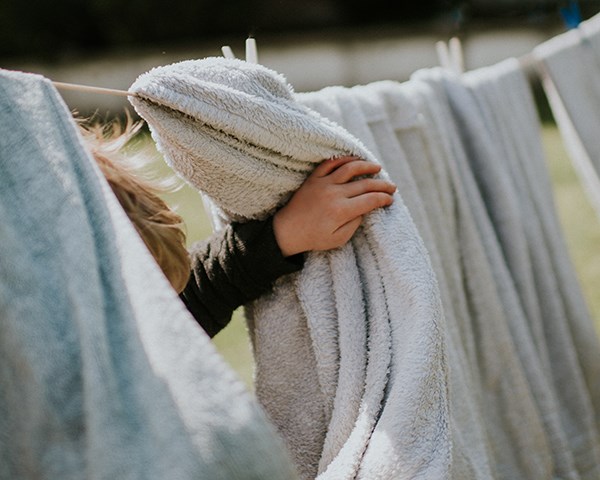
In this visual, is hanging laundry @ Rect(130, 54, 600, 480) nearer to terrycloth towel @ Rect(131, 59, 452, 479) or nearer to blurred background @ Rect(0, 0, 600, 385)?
terrycloth towel @ Rect(131, 59, 452, 479)

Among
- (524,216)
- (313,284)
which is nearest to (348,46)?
(524,216)

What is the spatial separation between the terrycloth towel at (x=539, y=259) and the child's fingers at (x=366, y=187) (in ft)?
1.33

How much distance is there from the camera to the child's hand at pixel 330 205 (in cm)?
81

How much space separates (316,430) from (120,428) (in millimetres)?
372

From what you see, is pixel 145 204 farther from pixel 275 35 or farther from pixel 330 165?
pixel 275 35

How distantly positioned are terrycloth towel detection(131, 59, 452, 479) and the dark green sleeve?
0.02m

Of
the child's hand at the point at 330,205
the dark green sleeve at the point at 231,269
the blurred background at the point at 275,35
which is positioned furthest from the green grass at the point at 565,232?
the blurred background at the point at 275,35

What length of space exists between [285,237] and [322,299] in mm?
78

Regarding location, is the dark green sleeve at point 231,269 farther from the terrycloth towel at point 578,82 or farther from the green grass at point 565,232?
the terrycloth towel at point 578,82

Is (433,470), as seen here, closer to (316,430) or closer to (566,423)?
(316,430)

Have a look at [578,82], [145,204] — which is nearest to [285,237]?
[145,204]

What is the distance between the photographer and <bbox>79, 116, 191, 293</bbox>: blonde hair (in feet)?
2.73

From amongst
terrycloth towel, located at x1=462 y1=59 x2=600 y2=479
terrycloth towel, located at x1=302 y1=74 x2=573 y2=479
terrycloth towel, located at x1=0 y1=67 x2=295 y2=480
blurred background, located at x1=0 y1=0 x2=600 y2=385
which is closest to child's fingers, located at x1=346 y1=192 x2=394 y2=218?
terrycloth towel, located at x1=302 y1=74 x2=573 y2=479

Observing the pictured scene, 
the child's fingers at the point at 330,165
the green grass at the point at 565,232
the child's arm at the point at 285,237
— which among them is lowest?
the green grass at the point at 565,232
